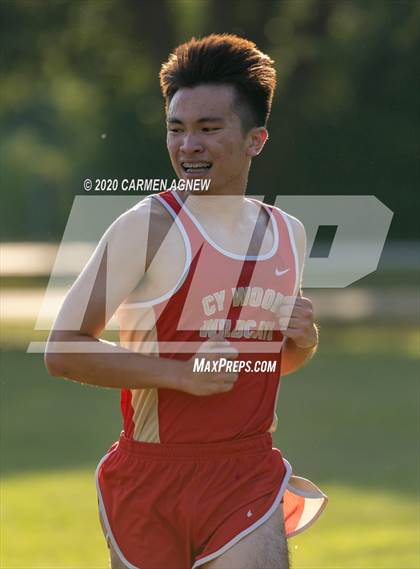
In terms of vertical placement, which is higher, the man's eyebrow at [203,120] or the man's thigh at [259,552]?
the man's eyebrow at [203,120]

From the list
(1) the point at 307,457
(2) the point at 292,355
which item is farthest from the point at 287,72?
(2) the point at 292,355

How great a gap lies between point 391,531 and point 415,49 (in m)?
16.2

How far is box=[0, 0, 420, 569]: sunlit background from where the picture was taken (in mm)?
7336

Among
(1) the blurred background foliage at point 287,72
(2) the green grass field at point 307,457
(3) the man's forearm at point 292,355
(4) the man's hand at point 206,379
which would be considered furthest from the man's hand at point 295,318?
(1) the blurred background foliage at point 287,72

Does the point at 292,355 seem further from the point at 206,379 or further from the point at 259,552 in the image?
the point at 259,552

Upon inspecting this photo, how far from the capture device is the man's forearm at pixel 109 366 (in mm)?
3332

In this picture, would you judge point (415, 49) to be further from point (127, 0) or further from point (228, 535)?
point (228, 535)

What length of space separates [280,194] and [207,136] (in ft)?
46.4

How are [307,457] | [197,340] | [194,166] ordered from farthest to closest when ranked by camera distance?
[307,457]
[194,166]
[197,340]

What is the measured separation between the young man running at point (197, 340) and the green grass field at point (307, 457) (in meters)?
2.54

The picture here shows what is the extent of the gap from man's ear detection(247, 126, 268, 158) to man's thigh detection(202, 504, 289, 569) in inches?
41.4

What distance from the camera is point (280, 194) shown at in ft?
57.8

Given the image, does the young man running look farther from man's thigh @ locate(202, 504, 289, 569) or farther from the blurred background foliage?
the blurred background foliage

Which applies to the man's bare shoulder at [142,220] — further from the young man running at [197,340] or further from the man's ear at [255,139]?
the man's ear at [255,139]
